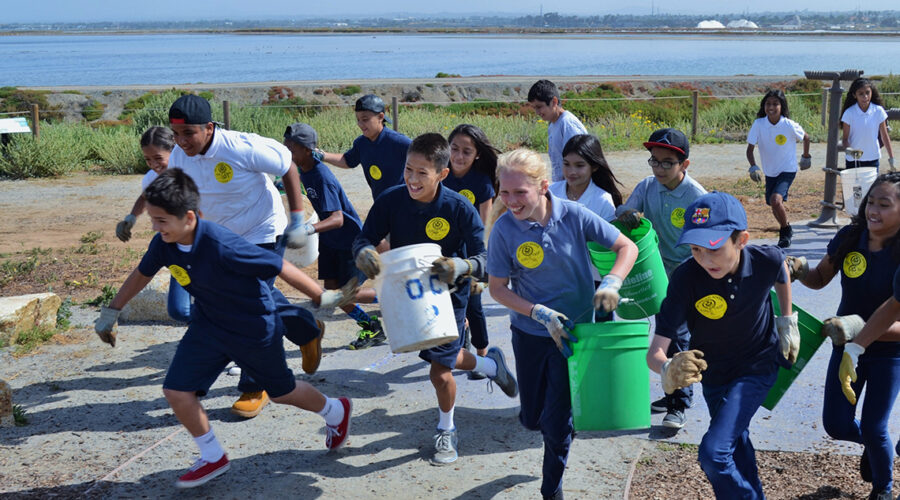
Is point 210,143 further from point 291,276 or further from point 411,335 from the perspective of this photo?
point 411,335

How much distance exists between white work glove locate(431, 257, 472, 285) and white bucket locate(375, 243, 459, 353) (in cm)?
4

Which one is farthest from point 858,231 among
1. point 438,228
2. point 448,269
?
point 438,228

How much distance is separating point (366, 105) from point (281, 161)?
1.44 metres

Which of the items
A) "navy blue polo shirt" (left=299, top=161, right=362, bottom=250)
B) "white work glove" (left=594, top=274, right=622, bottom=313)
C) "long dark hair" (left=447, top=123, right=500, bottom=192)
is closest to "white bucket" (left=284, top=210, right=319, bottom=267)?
"navy blue polo shirt" (left=299, top=161, right=362, bottom=250)

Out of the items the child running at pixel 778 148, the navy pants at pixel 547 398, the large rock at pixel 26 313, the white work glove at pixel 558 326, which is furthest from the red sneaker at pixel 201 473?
the child running at pixel 778 148

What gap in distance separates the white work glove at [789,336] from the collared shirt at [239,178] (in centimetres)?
306

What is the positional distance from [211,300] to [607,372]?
6.07 ft

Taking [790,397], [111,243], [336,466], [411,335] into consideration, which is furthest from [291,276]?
[111,243]

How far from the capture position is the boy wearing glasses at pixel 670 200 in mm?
4852

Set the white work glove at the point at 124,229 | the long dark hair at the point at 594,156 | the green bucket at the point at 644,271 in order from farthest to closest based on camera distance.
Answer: the white work glove at the point at 124,229 → the long dark hair at the point at 594,156 → the green bucket at the point at 644,271

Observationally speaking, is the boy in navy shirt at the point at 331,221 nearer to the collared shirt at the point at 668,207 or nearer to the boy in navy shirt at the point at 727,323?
the collared shirt at the point at 668,207

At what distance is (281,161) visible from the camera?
5301 mm

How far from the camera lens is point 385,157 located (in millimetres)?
6543

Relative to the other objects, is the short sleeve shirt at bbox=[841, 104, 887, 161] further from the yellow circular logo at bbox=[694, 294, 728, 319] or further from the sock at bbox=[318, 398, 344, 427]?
the sock at bbox=[318, 398, 344, 427]
